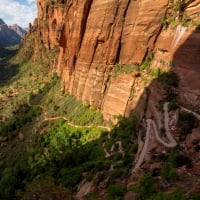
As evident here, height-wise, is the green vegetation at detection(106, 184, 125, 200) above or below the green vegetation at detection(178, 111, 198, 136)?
below

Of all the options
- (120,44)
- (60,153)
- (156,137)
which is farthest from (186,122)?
(60,153)

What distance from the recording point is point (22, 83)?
4301 inches

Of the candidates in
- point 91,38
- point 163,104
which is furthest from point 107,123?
point 91,38

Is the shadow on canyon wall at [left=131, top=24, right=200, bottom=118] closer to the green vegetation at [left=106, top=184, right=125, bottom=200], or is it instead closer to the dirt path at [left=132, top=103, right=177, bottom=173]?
the dirt path at [left=132, top=103, right=177, bottom=173]

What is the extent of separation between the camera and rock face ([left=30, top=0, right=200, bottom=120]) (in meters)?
41.2

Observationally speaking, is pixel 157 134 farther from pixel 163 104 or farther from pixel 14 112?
pixel 14 112

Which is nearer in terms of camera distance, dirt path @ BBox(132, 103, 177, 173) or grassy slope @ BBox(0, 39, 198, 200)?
grassy slope @ BBox(0, 39, 198, 200)

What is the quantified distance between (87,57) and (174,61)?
1987cm

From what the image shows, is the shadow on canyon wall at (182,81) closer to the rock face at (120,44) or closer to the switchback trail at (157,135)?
the rock face at (120,44)

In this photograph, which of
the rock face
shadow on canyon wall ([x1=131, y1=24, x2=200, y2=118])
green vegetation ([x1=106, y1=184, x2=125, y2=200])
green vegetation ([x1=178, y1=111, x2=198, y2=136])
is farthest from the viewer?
the rock face

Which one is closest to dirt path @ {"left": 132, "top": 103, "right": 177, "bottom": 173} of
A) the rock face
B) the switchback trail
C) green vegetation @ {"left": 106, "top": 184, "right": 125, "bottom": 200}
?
the switchback trail

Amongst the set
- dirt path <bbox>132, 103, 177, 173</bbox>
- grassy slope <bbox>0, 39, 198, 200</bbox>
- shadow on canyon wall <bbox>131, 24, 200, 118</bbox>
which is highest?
Answer: shadow on canyon wall <bbox>131, 24, 200, 118</bbox>

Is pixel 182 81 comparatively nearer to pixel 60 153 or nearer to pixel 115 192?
pixel 115 192

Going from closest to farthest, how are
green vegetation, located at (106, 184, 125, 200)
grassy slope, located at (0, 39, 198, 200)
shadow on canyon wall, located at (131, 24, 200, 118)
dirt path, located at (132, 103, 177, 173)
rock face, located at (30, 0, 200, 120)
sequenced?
green vegetation, located at (106, 184, 125, 200) → grassy slope, located at (0, 39, 198, 200) → dirt path, located at (132, 103, 177, 173) → shadow on canyon wall, located at (131, 24, 200, 118) → rock face, located at (30, 0, 200, 120)
